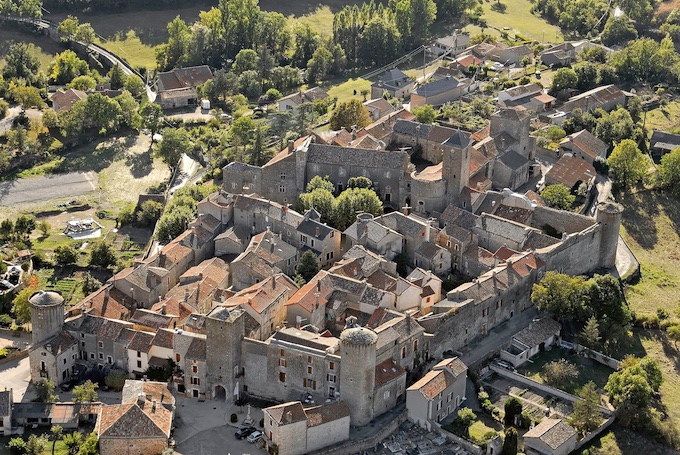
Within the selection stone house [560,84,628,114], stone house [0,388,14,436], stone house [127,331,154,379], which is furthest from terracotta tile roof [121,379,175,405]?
stone house [560,84,628,114]

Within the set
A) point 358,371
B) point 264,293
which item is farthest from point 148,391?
point 358,371

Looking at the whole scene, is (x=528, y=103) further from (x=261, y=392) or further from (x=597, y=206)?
(x=261, y=392)

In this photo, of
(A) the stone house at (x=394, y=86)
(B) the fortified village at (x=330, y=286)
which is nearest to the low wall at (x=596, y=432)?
(B) the fortified village at (x=330, y=286)

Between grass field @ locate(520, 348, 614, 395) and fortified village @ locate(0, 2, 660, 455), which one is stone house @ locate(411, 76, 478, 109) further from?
grass field @ locate(520, 348, 614, 395)

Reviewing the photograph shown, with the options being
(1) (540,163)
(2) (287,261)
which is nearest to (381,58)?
(1) (540,163)

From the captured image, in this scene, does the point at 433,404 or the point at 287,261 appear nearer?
the point at 433,404

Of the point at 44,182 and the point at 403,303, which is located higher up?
the point at 403,303

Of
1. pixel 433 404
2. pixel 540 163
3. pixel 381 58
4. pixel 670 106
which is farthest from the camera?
pixel 381 58

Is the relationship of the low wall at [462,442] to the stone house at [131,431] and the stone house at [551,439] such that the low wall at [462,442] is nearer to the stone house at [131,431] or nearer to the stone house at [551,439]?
the stone house at [551,439]
